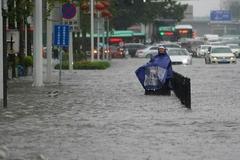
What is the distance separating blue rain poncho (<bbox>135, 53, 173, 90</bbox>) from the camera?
2528 cm

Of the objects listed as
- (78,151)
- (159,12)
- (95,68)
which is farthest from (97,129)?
(159,12)

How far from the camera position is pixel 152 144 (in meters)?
13.5

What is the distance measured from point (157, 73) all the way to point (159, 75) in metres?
0.09

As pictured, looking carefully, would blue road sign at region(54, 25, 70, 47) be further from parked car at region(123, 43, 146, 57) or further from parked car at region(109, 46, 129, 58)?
parked car at region(123, 43, 146, 57)

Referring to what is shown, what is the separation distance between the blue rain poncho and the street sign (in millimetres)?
7545

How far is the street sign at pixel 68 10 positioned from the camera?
32.4 m

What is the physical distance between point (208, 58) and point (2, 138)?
5037 cm

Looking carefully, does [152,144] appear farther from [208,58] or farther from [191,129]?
[208,58]

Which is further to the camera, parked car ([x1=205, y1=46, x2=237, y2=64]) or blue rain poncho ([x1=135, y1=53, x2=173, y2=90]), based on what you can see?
parked car ([x1=205, y1=46, x2=237, y2=64])

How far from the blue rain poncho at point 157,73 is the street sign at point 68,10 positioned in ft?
24.8

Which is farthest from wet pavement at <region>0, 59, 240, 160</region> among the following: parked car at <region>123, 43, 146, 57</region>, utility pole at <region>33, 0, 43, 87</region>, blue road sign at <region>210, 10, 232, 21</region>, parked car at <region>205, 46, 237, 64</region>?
blue road sign at <region>210, 10, 232, 21</region>

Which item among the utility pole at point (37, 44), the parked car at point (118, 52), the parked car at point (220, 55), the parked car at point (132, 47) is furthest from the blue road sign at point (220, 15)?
the utility pole at point (37, 44)

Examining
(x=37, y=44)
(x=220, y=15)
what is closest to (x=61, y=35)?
(x=37, y=44)

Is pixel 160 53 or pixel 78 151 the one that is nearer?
pixel 78 151
